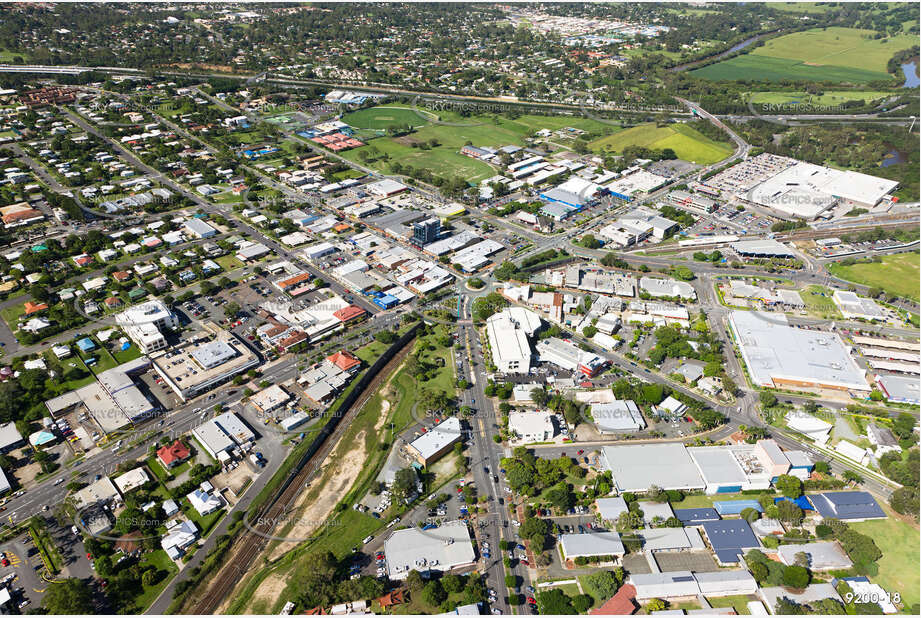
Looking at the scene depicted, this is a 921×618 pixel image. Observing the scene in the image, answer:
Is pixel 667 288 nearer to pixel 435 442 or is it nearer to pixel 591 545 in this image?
pixel 435 442

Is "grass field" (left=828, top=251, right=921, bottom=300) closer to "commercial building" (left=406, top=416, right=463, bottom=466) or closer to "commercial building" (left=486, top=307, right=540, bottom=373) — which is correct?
"commercial building" (left=486, top=307, right=540, bottom=373)

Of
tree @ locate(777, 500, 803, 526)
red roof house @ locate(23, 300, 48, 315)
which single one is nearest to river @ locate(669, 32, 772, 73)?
tree @ locate(777, 500, 803, 526)

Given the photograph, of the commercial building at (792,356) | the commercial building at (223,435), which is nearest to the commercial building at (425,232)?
the commercial building at (223,435)

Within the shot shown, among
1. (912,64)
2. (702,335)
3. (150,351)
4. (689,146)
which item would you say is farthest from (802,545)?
(912,64)

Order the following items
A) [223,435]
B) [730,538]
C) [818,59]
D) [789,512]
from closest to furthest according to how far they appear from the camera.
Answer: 1. [730,538]
2. [789,512]
3. [223,435]
4. [818,59]

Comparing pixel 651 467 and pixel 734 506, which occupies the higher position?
pixel 651 467

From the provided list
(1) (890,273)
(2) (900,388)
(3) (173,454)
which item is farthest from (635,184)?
(3) (173,454)

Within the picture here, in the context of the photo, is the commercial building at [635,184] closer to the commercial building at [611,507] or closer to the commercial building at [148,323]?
the commercial building at [611,507]
